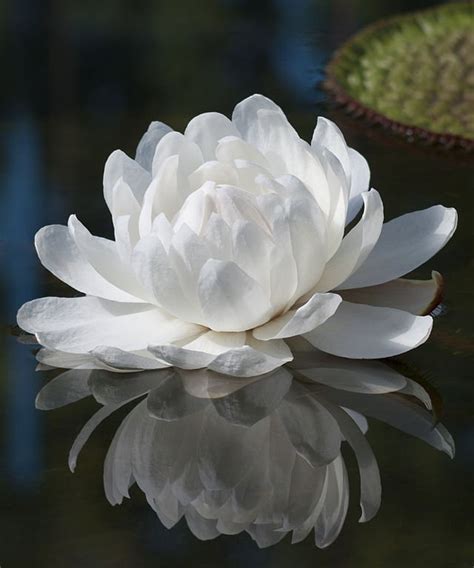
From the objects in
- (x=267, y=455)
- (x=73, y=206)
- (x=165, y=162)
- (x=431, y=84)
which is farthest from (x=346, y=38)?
(x=267, y=455)

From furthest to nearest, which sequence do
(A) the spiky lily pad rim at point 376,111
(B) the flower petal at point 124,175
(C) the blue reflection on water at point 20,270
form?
(A) the spiky lily pad rim at point 376,111
(B) the flower petal at point 124,175
(C) the blue reflection on water at point 20,270

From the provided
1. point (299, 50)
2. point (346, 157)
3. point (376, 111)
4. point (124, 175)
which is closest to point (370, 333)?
point (346, 157)

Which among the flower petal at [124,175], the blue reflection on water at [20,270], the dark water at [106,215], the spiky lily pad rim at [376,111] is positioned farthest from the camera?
the spiky lily pad rim at [376,111]

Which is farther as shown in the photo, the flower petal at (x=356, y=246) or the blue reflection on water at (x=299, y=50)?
the blue reflection on water at (x=299, y=50)

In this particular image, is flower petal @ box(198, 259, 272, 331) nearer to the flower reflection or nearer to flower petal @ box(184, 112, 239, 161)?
the flower reflection

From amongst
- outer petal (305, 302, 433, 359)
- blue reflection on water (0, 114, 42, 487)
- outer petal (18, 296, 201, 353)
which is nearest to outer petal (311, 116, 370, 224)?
outer petal (305, 302, 433, 359)

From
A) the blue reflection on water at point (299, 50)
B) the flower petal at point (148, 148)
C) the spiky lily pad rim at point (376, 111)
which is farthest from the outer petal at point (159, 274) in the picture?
the blue reflection on water at point (299, 50)

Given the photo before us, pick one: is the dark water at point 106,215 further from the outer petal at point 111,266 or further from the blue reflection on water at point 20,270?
the outer petal at point 111,266
